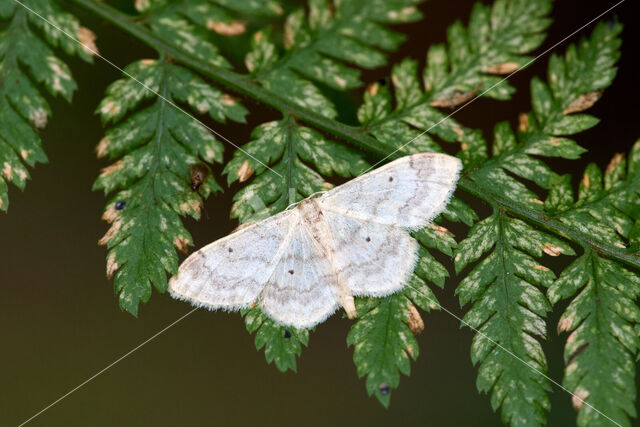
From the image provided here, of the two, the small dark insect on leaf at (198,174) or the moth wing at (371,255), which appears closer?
the moth wing at (371,255)

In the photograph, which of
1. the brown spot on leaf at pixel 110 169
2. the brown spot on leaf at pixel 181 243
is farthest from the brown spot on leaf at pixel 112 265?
the brown spot on leaf at pixel 110 169

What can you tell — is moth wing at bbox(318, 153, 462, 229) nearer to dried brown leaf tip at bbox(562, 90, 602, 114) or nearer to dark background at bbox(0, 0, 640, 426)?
dried brown leaf tip at bbox(562, 90, 602, 114)

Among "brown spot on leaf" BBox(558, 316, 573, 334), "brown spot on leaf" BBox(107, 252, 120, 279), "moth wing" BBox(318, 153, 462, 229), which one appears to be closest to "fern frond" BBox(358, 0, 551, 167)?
"moth wing" BBox(318, 153, 462, 229)

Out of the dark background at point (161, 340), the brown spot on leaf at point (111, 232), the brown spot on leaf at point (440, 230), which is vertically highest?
the brown spot on leaf at point (111, 232)

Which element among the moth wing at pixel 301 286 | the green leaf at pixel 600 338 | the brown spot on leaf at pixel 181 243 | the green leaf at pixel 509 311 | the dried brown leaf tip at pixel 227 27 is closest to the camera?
the green leaf at pixel 600 338

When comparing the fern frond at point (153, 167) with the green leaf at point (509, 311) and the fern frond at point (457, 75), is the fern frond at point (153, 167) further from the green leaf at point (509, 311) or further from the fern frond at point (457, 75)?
the green leaf at point (509, 311)

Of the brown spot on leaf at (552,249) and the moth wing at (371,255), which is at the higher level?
the moth wing at (371,255)

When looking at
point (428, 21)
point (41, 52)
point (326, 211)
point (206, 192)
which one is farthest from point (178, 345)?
point (428, 21)

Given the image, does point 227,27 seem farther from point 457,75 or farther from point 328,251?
point 328,251

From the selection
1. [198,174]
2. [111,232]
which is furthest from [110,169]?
[198,174]
